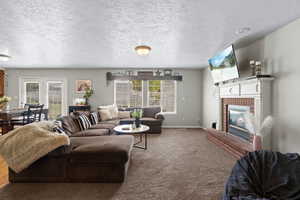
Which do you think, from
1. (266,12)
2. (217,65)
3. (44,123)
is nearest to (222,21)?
(266,12)

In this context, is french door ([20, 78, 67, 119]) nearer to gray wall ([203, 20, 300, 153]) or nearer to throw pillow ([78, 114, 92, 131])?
throw pillow ([78, 114, 92, 131])

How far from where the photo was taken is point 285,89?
8.58ft

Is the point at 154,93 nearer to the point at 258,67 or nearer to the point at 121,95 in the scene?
the point at 121,95

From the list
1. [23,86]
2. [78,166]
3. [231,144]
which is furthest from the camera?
[23,86]

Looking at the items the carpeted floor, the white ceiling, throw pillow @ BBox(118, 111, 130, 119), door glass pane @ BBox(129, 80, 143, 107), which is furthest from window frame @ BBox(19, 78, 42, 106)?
the carpeted floor

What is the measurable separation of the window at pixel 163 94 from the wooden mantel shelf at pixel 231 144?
232 centimetres

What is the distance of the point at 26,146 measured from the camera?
6.95 ft

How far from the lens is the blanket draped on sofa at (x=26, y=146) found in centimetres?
209

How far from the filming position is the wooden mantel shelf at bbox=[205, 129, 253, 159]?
2.94 meters

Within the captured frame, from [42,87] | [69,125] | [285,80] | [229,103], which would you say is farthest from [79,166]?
[42,87]

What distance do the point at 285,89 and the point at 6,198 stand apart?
4337 mm

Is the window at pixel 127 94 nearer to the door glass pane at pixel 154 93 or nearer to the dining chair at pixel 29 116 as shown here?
the door glass pane at pixel 154 93

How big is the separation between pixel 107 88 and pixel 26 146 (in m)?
4.30

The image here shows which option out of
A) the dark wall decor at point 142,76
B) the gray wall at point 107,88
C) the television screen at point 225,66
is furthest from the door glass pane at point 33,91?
the television screen at point 225,66
